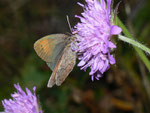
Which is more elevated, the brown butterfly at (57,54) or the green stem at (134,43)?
the brown butterfly at (57,54)

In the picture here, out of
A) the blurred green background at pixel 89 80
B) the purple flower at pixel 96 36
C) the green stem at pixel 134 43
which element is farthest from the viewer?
the blurred green background at pixel 89 80

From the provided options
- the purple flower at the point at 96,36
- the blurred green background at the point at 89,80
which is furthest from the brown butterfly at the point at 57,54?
the blurred green background at the point at 89,80

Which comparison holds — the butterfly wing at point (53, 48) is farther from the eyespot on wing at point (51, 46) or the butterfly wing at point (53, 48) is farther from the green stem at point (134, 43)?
the green stem at point (134, 43)

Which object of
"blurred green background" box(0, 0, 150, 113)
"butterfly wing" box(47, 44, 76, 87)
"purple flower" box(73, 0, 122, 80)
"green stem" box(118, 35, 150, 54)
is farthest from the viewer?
"blurred green background" box(0, 0, 150, 113)

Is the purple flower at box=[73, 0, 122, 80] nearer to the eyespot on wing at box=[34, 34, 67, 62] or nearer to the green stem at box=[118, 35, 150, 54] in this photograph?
the green stem at box=[118, 35, 150, 54]

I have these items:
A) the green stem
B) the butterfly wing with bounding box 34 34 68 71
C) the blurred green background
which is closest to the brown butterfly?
the butterfly wing with bounding box 34 34 68 71

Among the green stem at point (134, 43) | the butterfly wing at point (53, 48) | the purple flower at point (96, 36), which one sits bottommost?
the green stem at point (134, 43)

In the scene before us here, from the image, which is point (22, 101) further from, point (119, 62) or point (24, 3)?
point (24, 3)
